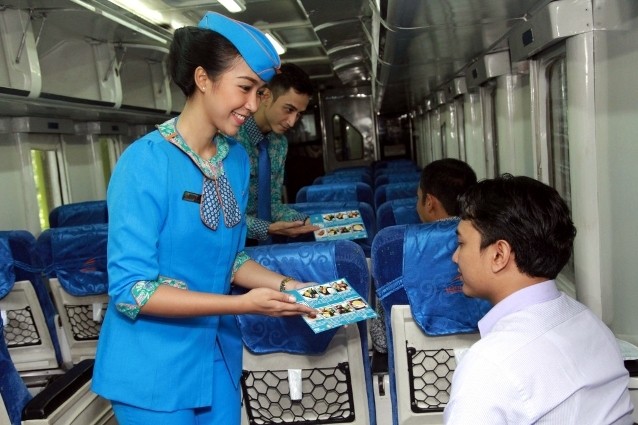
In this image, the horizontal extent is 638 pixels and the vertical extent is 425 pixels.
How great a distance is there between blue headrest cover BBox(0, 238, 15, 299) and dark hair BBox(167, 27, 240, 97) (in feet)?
6.64

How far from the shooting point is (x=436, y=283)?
206 centimetres

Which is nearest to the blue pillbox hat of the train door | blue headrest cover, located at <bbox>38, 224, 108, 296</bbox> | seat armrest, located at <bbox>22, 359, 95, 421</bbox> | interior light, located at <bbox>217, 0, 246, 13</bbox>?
seat armrest, located at <bbox>22, 359, 95, 421</bbox>

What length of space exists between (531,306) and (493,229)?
0.65ft

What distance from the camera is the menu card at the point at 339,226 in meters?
3.11

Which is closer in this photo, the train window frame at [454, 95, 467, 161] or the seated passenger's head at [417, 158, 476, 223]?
the seated passenger's head at [417, 158, 476, 223]

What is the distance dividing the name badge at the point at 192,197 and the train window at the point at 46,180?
4.78 metres

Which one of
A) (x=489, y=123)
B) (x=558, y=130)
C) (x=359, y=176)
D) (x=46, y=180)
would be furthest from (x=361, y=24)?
(x=46, y=180)

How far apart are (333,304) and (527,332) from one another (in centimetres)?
67

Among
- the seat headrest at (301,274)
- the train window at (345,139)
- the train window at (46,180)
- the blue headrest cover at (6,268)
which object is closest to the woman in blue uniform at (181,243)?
the seat headrest at (301,274)

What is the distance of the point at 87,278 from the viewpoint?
333 cm

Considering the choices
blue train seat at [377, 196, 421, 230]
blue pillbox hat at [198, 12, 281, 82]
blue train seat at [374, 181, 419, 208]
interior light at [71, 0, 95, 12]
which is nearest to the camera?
blue pillbox hat at [198, 12, 281, 82]

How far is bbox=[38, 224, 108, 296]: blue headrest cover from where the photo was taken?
3.32 m

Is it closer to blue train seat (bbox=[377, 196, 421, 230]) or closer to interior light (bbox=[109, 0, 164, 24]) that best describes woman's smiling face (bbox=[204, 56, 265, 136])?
blue train seat (bbox=[377, 196, 421, 230])

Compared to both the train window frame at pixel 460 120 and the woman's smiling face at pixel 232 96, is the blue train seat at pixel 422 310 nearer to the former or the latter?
the woman's smiling face at pixel 232 96
